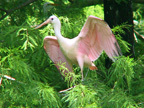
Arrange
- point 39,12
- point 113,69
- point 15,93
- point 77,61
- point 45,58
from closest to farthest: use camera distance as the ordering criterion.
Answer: point 15,93
point 113,69
point 77,61
point 45,58
point 39,12

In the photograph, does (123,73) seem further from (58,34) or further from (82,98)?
(58,34)

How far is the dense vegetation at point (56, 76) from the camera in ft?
13.3

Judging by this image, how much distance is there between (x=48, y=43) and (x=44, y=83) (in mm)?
581

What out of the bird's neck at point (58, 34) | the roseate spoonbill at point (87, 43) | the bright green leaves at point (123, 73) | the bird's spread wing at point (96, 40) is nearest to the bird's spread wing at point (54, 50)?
the roseate spoonbill at point (87, 43)

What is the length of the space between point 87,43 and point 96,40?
13cm

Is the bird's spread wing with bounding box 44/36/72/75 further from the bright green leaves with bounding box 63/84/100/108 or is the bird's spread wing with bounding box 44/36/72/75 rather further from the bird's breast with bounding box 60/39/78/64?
the bright green leaves with bounding box 63/84/100/108

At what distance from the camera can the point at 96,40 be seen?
4691 millimetres

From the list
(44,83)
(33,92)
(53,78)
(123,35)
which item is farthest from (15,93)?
(123,35)

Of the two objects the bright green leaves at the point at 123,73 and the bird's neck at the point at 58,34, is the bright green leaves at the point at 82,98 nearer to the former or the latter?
the bright green leaves at the point at 123,73

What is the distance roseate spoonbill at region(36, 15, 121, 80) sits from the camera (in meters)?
4.46

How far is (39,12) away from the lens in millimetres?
5746

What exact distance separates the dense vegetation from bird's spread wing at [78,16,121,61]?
0.21 m

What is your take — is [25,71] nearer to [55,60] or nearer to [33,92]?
[33,92]

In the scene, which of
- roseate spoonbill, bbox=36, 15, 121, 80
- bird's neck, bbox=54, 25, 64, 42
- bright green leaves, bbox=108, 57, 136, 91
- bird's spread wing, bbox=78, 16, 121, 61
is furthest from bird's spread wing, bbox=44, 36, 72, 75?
bright green leaves, bbox=108, 57, 136, 91
